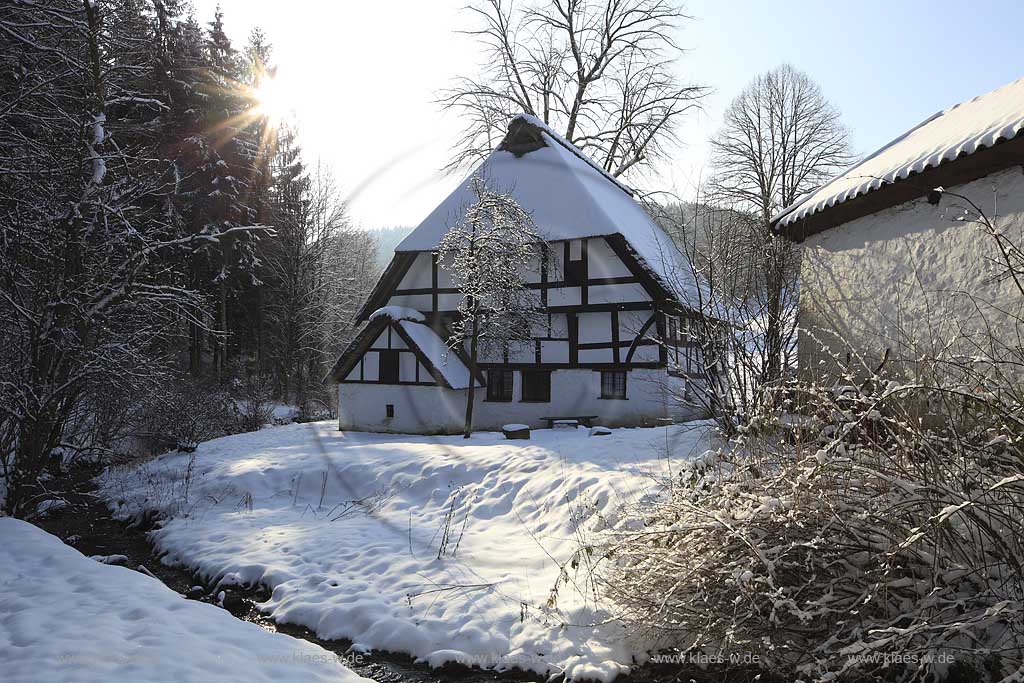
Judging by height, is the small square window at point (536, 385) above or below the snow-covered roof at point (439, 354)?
below

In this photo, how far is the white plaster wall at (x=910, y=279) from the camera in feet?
22.1

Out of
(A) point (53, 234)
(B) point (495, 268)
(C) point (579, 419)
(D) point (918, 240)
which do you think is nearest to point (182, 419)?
(B) point (495, 268)

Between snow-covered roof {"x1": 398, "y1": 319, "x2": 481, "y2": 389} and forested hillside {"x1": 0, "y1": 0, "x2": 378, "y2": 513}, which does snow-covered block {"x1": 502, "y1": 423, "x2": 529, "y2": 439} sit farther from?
forested hillside {"x1": 0, "y1": 0, "x2": 378, "y2": 513}

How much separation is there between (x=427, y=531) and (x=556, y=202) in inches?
402

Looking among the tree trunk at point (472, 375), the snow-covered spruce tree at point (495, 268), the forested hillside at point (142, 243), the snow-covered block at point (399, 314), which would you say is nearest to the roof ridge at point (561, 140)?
the snow-covered spruce tree at point (495, 268)

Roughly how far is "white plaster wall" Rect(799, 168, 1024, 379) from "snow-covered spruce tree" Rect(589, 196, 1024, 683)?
8.40 feet

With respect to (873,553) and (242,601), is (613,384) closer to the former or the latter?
(242,601)

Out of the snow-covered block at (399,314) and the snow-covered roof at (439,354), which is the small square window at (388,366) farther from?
the snow-covered block at (399,314)

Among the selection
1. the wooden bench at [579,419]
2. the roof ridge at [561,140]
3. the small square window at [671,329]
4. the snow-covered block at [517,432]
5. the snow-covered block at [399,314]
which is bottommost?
the snow-covered block at [517,432]

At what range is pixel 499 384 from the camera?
15.7m

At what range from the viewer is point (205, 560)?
7.18 metres

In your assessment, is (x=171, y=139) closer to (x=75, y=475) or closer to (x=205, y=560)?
(x=75, y=475)

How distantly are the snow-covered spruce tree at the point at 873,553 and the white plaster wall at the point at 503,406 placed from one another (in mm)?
9868

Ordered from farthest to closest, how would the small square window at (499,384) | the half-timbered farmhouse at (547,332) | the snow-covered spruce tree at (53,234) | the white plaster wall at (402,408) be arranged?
the small square window at (499,384), the white plaster wall at (402,408), the half-timbered farmhouse at (547,332), the snow-covered spruce tree at (53,234)
